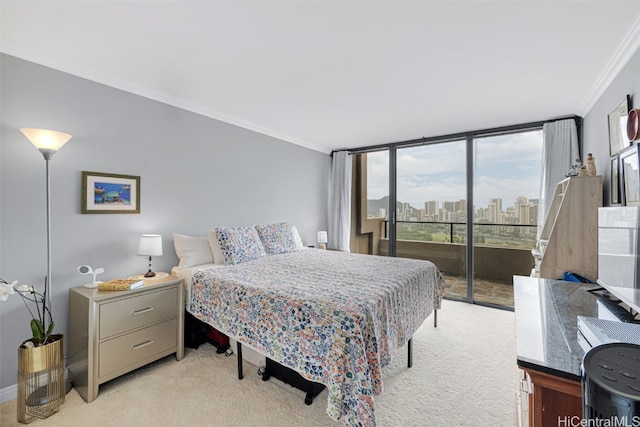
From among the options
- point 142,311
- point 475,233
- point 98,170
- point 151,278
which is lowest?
point 142,311

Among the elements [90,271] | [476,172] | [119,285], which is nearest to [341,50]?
[119,285]

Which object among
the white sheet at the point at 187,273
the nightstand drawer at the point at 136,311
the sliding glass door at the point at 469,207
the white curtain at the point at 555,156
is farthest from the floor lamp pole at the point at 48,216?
the white curtain at the point at 555,156

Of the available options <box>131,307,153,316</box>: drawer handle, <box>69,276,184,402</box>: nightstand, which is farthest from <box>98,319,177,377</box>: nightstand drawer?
<box>131,307,153,316</box>: drawer handle

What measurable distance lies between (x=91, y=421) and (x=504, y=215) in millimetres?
4773

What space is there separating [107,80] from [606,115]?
4486mm

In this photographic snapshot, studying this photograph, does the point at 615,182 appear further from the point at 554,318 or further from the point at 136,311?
the point at 136,311

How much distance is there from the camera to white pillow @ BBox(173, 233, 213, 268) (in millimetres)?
2867

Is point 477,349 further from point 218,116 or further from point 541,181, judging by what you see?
point 218,116

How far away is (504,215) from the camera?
3812mm

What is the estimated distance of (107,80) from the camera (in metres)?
2.46

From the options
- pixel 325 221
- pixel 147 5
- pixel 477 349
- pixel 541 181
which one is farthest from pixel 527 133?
pixel 147 5

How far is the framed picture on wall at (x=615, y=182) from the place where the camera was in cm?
199

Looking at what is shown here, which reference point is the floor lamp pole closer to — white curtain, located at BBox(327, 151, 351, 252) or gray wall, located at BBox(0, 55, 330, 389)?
gray wall, located at BBox(0, 55, 330, 389)

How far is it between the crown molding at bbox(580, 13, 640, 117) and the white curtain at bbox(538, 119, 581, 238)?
0.49 metres
